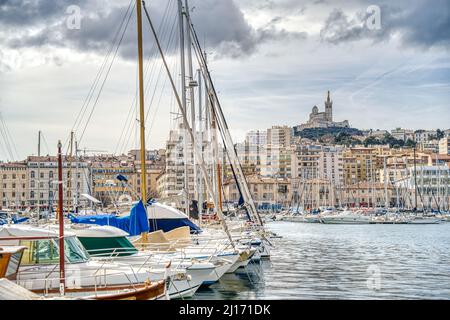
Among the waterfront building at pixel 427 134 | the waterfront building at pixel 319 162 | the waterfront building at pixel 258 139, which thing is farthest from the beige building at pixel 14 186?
the waterfront building at pixel 319 162

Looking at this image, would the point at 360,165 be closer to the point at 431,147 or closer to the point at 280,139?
the point at 280,139

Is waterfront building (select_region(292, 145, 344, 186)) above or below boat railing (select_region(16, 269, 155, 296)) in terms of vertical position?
above

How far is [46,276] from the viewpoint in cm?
551

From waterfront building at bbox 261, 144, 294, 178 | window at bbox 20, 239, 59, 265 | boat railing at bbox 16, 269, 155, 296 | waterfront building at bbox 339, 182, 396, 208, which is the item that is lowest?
waterfront building at bbox 339, 182, 396, 208

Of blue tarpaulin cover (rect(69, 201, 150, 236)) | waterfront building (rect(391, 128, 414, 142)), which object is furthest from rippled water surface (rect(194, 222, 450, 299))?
waterfront building (rect(391, 128, 414, 142))

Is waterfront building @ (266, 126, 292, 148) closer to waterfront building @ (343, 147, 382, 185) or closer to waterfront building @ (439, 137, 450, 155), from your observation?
waterfront building @ (343, 147, 382, 185)

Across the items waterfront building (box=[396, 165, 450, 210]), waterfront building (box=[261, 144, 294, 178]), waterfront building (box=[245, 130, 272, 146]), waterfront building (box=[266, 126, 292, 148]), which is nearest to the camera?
waterfront building (box=[396, 165, 450, 210])

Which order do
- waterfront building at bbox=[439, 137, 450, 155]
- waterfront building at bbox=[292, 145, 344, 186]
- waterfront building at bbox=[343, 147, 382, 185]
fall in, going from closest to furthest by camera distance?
waterfront building at bbox=[439, 137, 450, 155] → waterfront building at bbox=[343, 147, 382, 185] → waterfront building at bbox=[292, 145, 344, 186]

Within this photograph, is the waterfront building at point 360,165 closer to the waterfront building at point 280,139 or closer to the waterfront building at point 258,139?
the waterfront building at point 280,139

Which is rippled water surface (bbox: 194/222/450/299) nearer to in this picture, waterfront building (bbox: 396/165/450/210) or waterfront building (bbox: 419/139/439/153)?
waterfront building (bbox: 419/139/439/153)

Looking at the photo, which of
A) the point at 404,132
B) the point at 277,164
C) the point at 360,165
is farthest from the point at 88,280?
the point at 277,164

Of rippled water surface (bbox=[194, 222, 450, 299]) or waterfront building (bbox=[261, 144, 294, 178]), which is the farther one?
waterfront building (bbox=[261, 144, 294, 178])
